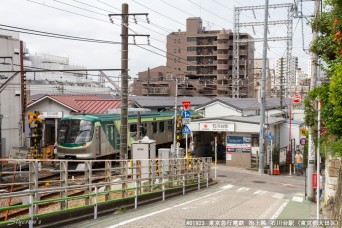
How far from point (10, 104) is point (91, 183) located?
20953 mm

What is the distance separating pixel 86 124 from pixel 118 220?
15.0 meters

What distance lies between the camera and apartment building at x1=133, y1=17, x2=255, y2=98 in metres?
81.4

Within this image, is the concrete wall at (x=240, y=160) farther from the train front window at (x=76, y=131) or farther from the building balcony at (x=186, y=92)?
the building balcony at (x=186, y=92)

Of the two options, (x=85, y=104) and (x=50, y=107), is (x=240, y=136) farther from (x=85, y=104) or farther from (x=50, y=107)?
(x=50, y=107)

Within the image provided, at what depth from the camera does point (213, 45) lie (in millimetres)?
83812

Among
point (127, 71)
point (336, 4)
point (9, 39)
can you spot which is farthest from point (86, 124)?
point (336, 4)

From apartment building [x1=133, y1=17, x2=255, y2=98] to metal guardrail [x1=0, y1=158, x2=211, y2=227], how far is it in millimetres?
58849

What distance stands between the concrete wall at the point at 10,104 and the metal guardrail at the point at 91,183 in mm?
4122

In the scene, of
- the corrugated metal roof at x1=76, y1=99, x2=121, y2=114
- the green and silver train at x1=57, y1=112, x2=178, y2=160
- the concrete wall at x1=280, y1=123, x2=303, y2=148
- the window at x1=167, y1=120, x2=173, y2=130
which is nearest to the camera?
the green and silver train at x1=57, y1=112, x2=178, y2=160

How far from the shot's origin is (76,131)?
24.3 meters

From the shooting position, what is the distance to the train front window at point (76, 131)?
24009 mm

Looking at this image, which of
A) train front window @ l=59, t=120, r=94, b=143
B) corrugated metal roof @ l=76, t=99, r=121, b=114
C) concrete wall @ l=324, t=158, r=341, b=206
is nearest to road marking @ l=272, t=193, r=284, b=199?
concrete wall @ l=324, t=158, r=341, b=206

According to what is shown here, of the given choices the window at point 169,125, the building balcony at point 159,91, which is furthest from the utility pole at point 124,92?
the building balcony at point 159,91

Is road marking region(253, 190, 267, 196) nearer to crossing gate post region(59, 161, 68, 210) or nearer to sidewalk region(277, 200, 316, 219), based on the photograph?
sidewalk region(277, 200, 316, 219)
